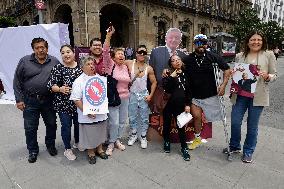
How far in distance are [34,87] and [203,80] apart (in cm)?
253

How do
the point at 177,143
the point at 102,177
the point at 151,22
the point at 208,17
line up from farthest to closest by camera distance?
the point at 208,17, the point at 151,22, the point at 177,143, the point at 102,177

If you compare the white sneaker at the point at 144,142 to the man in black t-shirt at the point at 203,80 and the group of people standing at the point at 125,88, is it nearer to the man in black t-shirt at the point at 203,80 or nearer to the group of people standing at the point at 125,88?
the group of people standing at the point at 125,88

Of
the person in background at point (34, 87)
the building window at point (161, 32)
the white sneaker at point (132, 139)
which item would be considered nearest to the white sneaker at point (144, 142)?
the white sneaker at point (132, 139)

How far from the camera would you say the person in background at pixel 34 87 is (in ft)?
12.4

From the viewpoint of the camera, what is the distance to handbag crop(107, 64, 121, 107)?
399 centimetres

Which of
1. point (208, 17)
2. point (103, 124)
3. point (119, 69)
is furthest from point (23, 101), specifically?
point (208, 17)

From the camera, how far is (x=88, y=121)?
12.4 feet

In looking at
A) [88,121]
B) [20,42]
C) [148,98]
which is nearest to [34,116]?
[88,121]

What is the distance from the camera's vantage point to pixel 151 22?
80.2ft

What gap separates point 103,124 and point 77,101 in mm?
557

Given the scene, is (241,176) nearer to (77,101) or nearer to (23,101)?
(77,101)

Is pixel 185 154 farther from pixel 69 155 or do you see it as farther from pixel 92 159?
pixel 69 155

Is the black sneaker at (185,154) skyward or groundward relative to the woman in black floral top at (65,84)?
groundward

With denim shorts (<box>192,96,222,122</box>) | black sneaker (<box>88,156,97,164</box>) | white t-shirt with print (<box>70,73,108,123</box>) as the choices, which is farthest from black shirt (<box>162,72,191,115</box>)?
black sneaker (<box>88,156,97,164</box>)
